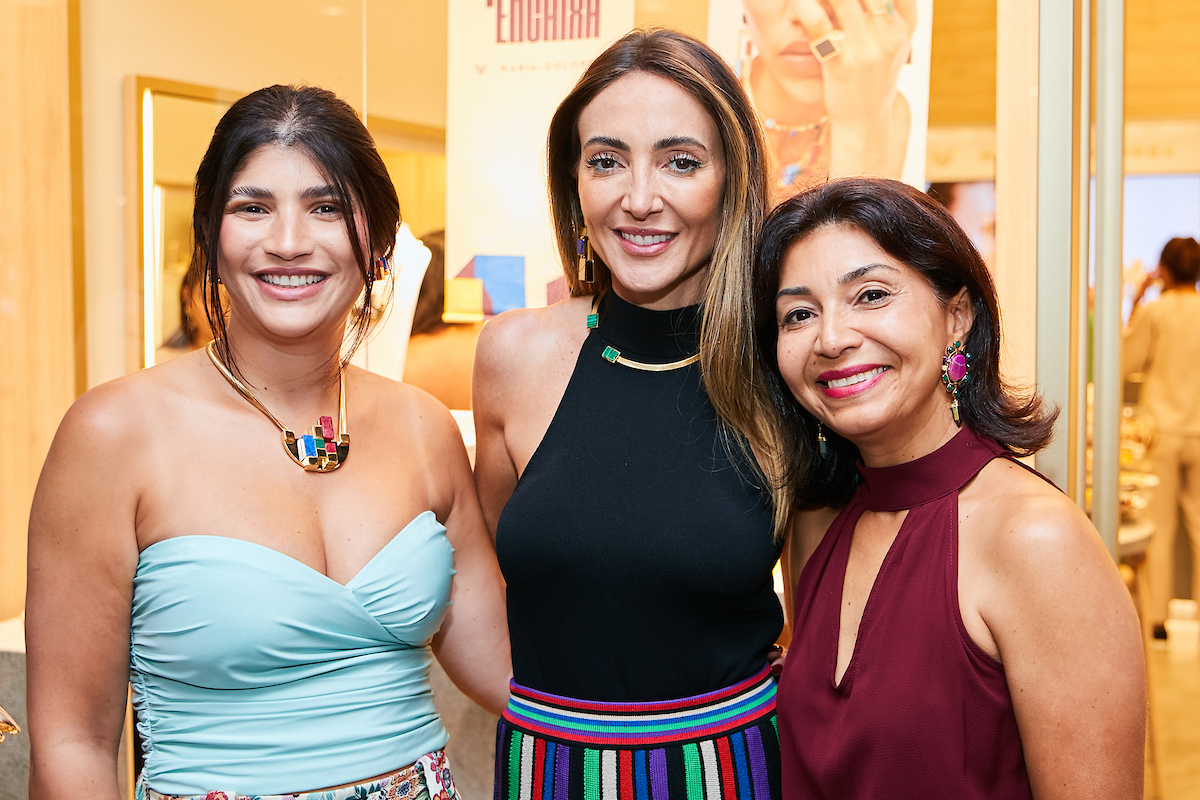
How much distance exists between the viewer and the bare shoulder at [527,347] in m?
1.93

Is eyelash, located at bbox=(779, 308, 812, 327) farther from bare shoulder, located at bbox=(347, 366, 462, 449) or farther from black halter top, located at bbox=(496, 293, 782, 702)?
bare shoulder, located at bbox=(347, 366, 462, 449)

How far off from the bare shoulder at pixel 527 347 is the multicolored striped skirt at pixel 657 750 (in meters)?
0.62

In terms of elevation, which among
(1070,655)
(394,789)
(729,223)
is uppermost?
(729,223)

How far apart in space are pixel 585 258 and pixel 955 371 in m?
0.82

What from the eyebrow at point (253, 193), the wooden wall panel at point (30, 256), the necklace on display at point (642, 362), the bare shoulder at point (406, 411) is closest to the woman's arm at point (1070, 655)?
the necklace on display at point (642, 362)

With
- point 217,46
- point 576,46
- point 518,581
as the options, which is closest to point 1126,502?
point 518,581

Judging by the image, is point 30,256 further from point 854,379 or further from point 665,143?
point 854,379

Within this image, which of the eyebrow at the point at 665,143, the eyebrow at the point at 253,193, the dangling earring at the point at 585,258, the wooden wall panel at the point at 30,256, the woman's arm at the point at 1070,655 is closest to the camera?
the woman's arm at the point at 1070,655

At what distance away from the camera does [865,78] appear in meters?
2.70

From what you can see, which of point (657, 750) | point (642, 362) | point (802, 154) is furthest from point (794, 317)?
point (802, 154)

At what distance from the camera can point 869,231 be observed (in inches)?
58.4

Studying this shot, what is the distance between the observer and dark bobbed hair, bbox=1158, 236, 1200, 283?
259cm

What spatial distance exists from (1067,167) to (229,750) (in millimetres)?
2420

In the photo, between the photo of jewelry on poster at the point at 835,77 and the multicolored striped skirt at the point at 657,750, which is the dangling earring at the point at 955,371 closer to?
the multicolored striped skirt at the point at 657,750
